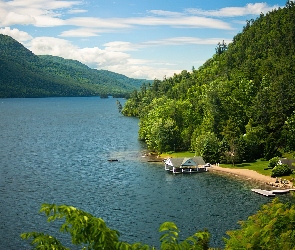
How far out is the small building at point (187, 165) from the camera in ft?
332

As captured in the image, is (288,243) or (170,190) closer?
(288,243)

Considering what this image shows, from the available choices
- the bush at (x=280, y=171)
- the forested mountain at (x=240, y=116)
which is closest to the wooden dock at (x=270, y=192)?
the bush at (x=280, y=171)

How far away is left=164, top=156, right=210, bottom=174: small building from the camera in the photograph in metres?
101

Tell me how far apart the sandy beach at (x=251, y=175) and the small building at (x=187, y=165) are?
2.62m

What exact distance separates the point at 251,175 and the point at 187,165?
1597cm

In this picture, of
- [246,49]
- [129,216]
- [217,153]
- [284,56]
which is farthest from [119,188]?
[246,49]

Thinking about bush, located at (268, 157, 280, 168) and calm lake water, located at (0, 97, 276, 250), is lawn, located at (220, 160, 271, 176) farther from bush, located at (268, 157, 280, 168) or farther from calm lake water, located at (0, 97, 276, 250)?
calm lake water, located at (0, 97, 276, 250)

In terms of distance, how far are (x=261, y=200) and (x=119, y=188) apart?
2851cm

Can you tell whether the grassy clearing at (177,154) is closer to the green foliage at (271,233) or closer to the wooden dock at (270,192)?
the wooden dock at (270,192)

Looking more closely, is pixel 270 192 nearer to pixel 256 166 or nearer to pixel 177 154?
pixel 256 166

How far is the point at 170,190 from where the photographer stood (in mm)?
83250

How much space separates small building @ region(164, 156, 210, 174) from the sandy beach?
103 inches

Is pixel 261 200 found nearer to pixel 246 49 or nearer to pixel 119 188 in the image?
pixel 119 188

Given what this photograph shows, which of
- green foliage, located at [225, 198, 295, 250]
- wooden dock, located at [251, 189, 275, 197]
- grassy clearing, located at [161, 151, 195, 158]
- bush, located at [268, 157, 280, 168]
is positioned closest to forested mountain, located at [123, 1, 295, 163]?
grassy clearing, located at [161, 151, 195, 158]
